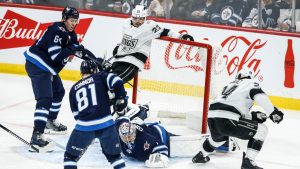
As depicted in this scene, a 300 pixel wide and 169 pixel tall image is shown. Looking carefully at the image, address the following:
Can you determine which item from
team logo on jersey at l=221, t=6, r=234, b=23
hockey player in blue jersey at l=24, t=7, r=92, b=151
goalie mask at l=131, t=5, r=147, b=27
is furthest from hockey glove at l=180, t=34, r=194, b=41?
team logo on jersey at l=221, t=6, r=234, b=23

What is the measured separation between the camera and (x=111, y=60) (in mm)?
6531

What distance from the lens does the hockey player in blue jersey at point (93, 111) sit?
4.52m

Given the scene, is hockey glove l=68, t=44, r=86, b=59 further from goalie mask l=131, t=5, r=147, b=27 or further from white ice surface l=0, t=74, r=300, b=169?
white ice surface l=0, t=74, r=300, b=169

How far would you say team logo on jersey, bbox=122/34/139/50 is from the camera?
6121 millimetres

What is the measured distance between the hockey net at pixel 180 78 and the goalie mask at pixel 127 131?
3.11ft

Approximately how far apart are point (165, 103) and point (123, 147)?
104cm

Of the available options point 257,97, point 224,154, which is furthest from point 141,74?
point 257,97

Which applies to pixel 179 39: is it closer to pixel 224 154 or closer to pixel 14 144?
pixel 224 154

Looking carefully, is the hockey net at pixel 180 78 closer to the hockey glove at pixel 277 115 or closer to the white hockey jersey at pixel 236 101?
the white hockey jersey at pixel 236 101

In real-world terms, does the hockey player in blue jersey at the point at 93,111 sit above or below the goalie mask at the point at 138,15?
below

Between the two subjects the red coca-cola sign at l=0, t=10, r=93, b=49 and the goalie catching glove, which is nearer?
the goalie catching glove

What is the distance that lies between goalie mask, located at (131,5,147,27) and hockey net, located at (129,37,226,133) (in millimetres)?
241

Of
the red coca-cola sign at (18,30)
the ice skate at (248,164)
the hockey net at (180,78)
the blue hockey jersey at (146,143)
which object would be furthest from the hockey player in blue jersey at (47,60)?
the red coca-cola sign at (18,30)

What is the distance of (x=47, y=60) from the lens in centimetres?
578
